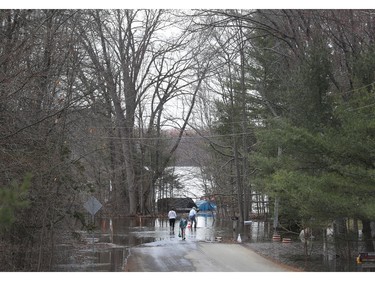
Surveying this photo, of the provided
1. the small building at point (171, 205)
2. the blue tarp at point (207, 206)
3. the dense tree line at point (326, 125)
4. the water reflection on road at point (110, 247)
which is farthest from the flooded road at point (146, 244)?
the small building at point (171, 205)

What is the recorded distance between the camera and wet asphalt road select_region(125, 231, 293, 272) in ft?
66.0

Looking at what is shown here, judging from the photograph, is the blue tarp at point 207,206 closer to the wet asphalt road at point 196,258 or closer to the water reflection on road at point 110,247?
the water reflection on road at point 110,247

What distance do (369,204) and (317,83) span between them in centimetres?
584

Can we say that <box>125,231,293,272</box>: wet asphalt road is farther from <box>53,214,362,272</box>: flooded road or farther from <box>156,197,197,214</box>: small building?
<box>156,197,197,214</box>: small building

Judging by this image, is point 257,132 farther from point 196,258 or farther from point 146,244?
point 146,244

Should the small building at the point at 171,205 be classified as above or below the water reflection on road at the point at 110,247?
above

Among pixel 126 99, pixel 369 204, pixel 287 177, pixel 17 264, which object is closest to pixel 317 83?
pixel 287 177

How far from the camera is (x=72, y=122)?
21.0 metres

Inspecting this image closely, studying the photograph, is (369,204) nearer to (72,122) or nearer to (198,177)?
(72,122)

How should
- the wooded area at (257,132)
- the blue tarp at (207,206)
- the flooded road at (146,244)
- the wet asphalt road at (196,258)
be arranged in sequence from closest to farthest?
the wooded area at (257,132) < the wet asphalt road at (196,258) < the flooded road at (146,244) < the blue tarp at (207,206)

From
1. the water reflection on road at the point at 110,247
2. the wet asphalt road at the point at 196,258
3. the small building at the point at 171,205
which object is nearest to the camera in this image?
the wet asphalt road at the point at 196,258

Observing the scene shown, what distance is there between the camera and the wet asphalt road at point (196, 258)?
20.1 m

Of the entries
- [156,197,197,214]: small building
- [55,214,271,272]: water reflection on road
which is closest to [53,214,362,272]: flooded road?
[55,214,271,272]: water reflection on road

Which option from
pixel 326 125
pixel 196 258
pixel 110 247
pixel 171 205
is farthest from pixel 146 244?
pixel 171 205
